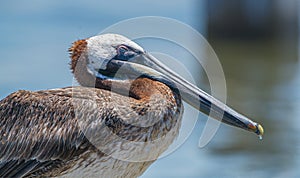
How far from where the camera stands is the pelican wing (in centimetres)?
738

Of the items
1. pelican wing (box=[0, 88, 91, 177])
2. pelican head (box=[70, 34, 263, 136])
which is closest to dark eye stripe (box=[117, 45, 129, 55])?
pelican head (box=[70, 34, 263, 136])

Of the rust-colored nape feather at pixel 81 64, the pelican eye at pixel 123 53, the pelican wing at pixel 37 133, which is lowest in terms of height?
the pelican wing at pixel 37 133

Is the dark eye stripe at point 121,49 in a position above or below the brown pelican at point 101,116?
above

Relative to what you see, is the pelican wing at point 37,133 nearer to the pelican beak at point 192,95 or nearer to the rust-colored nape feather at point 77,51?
the rust-colored nape feather at point 77,51

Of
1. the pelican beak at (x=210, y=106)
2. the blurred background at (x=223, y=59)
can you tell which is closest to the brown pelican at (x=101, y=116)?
the pelican beak at (x=210, y=106)

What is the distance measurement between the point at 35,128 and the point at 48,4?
11.3 metres

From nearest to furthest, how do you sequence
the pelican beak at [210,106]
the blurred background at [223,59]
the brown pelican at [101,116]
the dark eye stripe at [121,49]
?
the brown pelican at [101,116], the pelican beak at [210,106], the dark eye stripe at [121,49], the blurred background at [223,59]

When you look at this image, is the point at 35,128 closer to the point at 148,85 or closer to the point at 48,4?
the point at 148,85

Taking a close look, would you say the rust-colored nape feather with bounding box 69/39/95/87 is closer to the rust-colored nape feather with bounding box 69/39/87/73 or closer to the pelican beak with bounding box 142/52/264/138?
the rust-colored nape feather with bounding box 69/39/87/73

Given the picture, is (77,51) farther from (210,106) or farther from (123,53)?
(210,106)

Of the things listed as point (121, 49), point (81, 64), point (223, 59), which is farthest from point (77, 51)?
point (223, 59)

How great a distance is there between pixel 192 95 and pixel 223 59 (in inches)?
350

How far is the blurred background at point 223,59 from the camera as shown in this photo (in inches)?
453

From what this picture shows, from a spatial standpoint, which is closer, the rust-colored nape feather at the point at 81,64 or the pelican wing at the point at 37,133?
the pelican wing at the point at 37,133
